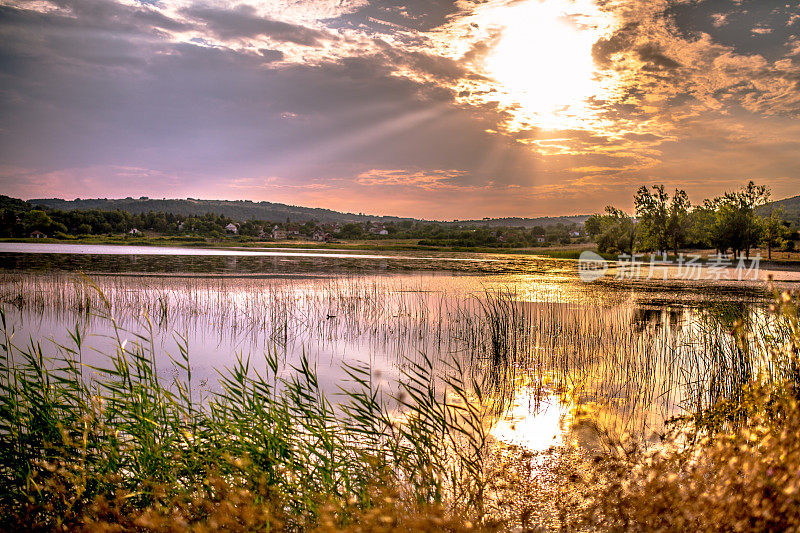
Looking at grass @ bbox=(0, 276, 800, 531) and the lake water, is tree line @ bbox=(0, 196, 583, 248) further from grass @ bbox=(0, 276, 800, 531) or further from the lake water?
grass @ bbox=(0, 276, 800, 531)

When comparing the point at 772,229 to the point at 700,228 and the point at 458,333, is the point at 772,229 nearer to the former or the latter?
the point at 700,228

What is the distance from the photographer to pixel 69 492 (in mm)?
4301

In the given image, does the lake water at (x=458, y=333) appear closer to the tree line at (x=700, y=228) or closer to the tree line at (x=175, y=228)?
the tree line at (x=700, y=228)

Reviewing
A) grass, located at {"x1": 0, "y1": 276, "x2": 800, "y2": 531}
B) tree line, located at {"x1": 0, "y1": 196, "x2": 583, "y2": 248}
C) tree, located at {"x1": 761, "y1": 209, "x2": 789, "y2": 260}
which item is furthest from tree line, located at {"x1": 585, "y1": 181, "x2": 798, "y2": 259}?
grass, located at {"x1": 0, "y1": 276, "x2": 800, "y2": 531}

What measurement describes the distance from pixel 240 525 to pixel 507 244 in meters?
102

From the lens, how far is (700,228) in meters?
75.0

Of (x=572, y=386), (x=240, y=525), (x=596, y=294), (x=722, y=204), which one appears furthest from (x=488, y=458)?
(x=722, y=204)

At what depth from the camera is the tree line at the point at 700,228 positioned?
58.0 metres

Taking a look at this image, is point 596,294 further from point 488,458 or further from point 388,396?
point 488,458

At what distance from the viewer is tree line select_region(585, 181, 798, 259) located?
5803 centimetres

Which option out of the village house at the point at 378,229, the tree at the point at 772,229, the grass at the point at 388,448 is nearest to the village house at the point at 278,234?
the village house at the point at 378,229

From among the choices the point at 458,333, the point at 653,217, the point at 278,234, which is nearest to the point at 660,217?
the point at 653,217

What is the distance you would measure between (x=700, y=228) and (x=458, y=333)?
76.1 metres

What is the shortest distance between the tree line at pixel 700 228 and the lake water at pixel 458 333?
129ft
